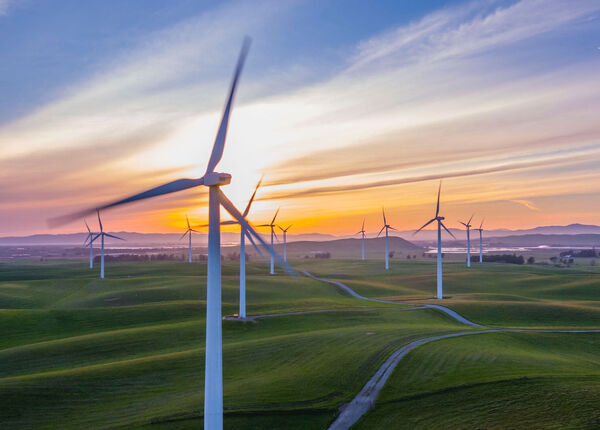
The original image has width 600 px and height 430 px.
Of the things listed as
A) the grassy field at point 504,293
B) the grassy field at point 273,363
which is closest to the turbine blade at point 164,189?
the grassy field at point 273,363

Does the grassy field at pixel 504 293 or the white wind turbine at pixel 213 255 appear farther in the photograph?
the grassy field at pixel 504 293

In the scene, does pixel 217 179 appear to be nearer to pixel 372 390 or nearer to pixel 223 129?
pixel 223 129

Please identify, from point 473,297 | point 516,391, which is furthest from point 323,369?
point 473,297

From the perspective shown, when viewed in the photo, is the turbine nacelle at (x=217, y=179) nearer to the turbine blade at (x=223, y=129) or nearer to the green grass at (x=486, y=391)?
the turbine blade at (x=223, y=129)

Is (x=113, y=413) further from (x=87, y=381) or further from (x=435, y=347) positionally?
(x=435, y=347)

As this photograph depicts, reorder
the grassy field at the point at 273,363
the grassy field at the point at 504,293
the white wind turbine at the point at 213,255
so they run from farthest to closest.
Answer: the grassy field at the point at 504,293
the grassy field at the point at 273,363
the white wind turbine at the point at 213,255

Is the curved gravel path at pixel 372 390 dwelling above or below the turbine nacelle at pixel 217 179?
below

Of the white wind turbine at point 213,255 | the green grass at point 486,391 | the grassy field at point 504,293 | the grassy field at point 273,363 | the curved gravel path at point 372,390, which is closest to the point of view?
the white wind turbine at point 213,255

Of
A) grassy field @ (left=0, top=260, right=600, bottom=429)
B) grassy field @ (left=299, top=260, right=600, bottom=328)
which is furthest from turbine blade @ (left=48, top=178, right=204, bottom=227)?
grassy field @ (left=299, top=260, right=600, bottom=328)
